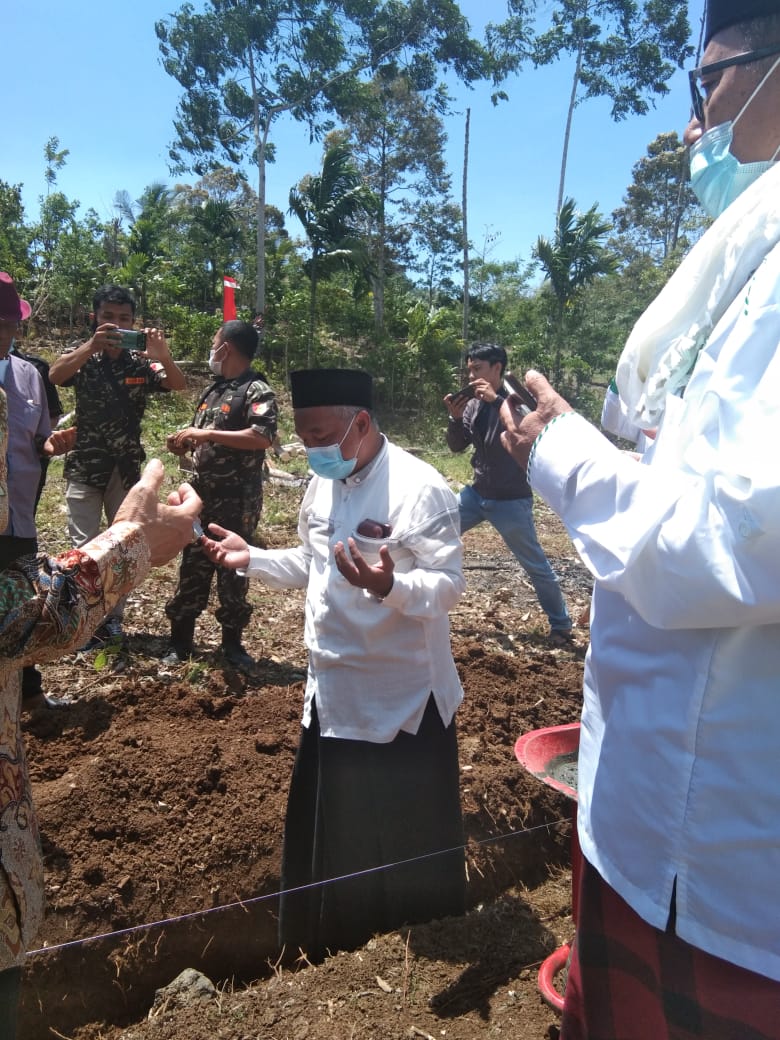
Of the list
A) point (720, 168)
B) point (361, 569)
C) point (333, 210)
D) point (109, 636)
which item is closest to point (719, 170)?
point (720, 168)

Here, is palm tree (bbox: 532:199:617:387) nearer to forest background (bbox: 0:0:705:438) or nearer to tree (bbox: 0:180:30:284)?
forest background (bbox: 0:0:705:438)

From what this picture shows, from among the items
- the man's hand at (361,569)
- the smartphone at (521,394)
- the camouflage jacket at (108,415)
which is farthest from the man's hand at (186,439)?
the smartphone at (521,394)

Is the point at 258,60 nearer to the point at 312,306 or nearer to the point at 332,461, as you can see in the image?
the point at 312,306

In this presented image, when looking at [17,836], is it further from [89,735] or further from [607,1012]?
[89,735]

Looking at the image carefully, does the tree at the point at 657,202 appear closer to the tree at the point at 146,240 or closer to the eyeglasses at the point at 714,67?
the tree at the point at 146,240

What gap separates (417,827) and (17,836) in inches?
58.7

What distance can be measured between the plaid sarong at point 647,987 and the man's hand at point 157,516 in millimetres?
1165

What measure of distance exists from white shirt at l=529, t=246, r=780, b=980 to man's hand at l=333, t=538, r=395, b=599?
3.09 feet

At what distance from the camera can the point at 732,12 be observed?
1383 millimetres

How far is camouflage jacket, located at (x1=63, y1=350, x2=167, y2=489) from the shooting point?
495 centimetres

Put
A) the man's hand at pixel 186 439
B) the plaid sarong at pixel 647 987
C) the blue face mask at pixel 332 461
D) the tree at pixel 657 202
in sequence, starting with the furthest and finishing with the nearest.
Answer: the tree at pixel 657 202, the man's hand at pixel 186 439, the blue face mask at pixel 332 461, the plaid sarong at pixel 647 987

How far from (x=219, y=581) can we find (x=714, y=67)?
4.07 m

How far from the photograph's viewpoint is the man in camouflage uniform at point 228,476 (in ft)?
15.5

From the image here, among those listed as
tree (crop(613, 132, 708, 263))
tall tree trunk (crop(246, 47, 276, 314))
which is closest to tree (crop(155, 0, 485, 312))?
tall tree trunk (crop(246, 47, 276, 314))
